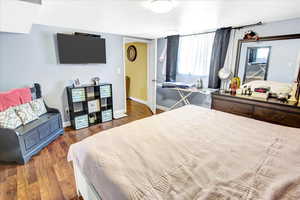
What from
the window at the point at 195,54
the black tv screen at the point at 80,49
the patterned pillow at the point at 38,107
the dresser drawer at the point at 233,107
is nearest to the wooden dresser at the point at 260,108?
the dresser drawer at the point at 233,107

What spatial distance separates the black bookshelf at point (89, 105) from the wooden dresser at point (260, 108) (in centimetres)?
231

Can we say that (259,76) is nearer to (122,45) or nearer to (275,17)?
(275,17)

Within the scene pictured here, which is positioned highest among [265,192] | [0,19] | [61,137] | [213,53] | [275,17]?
[275,17]

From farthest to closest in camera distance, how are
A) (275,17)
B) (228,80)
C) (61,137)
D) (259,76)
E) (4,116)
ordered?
(228,80)
(61,137)
(259,76)
(275,17)
(4,116)

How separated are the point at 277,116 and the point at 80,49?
3.57 meters

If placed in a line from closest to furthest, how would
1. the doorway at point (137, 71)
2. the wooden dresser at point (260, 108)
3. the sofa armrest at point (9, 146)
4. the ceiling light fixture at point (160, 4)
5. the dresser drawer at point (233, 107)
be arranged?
the ceiling light fixture at point (160, 4) < the sofa armrest at point (9, 146) < the wooden dresser at point (260, 108) < the dresser drawer at point (233, 107) < the doorway at point (137, 71)

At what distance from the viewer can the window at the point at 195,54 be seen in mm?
3332

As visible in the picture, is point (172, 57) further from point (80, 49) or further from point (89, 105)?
point (89, 105)

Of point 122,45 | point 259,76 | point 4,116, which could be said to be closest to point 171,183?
point 4,116

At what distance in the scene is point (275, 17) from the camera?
2221 mm

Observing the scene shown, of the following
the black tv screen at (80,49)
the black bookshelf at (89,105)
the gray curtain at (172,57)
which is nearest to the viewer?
the black tv screen at (80,49)

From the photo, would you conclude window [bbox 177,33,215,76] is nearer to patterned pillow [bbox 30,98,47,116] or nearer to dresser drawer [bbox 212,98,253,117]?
dresser drawer [bbox 212,98,253,117]

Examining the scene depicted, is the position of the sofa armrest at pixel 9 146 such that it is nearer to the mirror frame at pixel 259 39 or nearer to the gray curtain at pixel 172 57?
the gray curtain at pixel 172 57

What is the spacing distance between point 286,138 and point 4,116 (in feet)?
10.8
